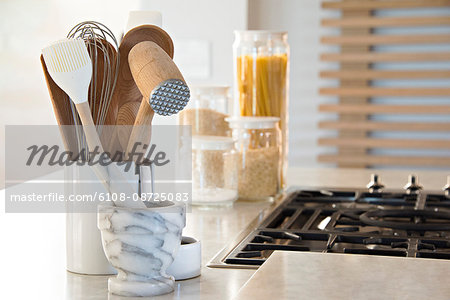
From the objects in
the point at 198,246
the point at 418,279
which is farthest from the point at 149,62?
the point at 418,279

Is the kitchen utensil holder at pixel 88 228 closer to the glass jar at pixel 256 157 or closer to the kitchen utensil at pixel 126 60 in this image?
the kitchen utensil at pixel 126 60

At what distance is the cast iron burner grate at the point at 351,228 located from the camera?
0.91 meters

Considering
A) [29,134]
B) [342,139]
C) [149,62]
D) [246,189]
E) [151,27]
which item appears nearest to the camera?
[149,62]

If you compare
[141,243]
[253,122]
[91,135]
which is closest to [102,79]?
[91,135]

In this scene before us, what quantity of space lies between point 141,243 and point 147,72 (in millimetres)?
177

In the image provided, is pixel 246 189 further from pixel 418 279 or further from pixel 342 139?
pixel 342 139

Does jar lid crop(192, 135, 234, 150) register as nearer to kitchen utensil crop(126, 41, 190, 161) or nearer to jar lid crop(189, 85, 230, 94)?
jar lid crop(189, 85, 230, 94)

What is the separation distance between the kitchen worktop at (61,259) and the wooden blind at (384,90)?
250cm

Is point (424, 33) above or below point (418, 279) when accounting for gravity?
above

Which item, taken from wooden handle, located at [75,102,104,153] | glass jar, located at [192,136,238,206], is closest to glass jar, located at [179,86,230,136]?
glass jar, located at [192,136,238,206]

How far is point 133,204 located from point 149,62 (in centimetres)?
16

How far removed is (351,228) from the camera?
1.05 meters

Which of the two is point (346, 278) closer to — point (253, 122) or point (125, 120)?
point (125, 120)

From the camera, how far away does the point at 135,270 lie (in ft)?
2.30
